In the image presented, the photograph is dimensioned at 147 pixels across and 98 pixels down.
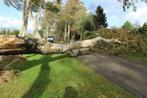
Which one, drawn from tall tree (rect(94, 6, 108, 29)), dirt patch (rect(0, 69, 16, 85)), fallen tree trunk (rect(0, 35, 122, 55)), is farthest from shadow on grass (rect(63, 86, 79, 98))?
tall tree (rect(94, 6, 108, 29))

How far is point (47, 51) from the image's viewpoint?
1372cm

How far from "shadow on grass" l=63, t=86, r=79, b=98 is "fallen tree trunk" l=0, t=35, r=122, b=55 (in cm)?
147

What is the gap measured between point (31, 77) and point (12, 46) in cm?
427

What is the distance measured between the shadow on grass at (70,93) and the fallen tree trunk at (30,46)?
1466mm

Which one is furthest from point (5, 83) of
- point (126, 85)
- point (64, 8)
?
point (64, 8)

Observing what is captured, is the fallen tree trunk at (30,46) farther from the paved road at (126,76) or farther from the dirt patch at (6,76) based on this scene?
the dirt patch at (6,76)

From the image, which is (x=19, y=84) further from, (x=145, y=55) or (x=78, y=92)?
(x=145, y=55)

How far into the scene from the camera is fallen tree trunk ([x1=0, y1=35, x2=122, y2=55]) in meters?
12.9

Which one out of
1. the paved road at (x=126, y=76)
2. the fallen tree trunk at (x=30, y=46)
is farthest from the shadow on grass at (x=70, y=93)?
Answer: the paved road at (x=126, y=76)

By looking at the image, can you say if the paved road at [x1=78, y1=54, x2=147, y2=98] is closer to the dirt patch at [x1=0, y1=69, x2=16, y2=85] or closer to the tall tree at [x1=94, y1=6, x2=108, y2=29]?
the dirt patch at [x1=0, y1=69, x2=16, y2=85]

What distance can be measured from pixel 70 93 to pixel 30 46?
7.26ft

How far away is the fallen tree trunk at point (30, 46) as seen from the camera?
1294 cm

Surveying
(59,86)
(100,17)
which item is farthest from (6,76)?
(100,17)

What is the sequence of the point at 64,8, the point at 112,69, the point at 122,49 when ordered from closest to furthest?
1. the point at 112,69
2. the point at 122,49
3. the point at 64,8
